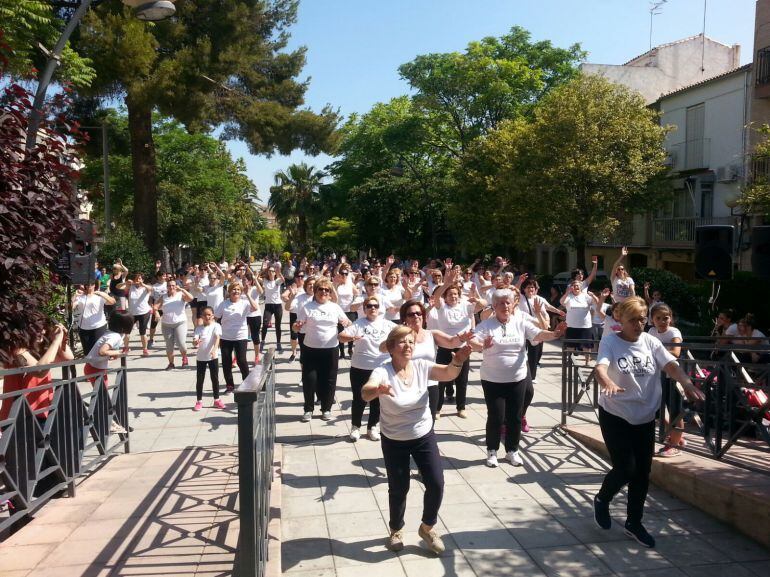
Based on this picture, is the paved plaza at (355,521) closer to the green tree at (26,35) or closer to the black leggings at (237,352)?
the black leggings at (237,352)

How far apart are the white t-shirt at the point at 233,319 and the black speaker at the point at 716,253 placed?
6.12m

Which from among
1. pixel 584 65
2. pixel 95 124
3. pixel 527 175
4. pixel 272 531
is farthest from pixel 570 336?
pixel 584 65

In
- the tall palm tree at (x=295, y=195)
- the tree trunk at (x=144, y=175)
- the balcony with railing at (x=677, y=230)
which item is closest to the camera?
the tree trunk at (x=144, y=175)

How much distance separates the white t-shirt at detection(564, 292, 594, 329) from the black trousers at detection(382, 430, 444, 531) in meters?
Answer: 7.11

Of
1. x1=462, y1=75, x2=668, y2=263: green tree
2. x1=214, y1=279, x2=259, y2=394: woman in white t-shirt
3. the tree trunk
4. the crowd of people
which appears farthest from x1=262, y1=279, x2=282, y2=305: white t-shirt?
x1=462, y1=75, x2=668, y2=263: green tree

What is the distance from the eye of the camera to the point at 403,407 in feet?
14.5

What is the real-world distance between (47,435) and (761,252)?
7.12 metres

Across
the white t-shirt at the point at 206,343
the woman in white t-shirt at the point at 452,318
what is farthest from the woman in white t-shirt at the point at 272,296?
the woman in white t-shirt at the point at 452,318

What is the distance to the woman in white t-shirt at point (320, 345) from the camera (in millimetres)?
7891

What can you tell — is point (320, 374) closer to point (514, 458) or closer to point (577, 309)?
point (514, 458)

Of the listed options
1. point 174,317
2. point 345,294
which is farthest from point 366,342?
point 174,317

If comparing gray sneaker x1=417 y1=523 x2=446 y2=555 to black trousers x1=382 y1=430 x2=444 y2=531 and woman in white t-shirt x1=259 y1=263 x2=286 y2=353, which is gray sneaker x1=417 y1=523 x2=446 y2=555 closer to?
black trousers x1=382 y1=430 x2=444 y2=531

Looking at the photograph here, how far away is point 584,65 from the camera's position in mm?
34750

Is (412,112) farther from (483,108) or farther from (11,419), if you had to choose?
(11,419)
